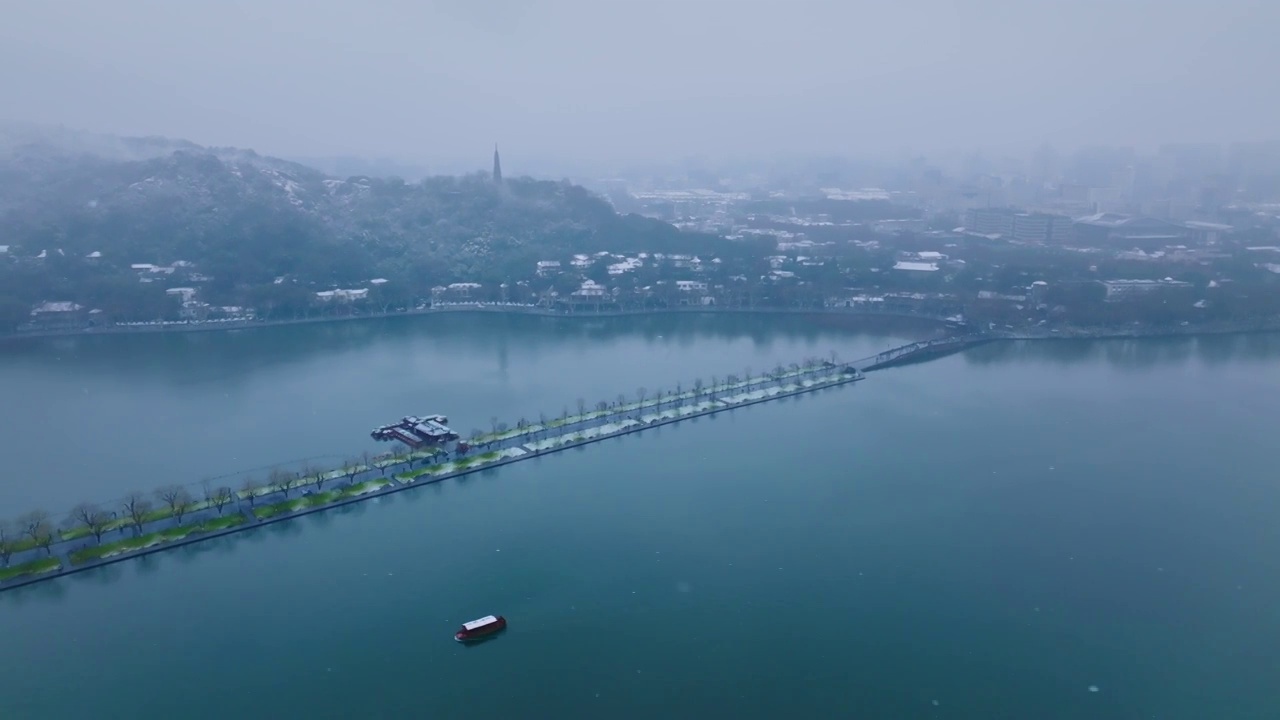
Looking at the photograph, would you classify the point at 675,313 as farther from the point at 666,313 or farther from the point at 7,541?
the point at 7,541

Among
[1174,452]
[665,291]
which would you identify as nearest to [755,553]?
[1174,452]

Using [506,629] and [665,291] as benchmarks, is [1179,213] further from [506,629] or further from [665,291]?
[506,629]

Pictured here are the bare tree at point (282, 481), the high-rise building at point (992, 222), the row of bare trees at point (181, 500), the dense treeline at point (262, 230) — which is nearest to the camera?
the row of bare trees at point (181, 500)

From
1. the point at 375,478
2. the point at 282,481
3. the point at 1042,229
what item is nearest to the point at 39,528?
the point at 282,481

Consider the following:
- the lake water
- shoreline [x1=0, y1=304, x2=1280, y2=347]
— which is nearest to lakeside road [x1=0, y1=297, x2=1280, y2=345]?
shoreline [x1=0, y1=304, x2=1280, y2=347]

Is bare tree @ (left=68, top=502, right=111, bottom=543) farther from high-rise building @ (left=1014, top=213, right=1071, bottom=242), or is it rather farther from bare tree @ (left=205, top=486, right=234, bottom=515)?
high-rise building @ (left=1014, top=213, right=1071, bottom=242)

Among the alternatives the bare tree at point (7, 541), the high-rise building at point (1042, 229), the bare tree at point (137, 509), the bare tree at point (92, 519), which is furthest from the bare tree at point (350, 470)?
the high-rise building at point (1042, 229)

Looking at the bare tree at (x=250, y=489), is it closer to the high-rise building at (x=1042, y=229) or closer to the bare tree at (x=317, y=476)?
the bare tree at (x=317, y=476)
